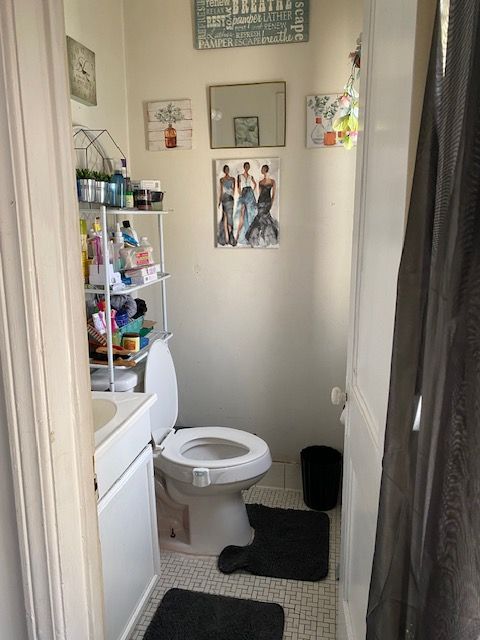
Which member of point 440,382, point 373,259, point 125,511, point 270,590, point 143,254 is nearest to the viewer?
point 440,382

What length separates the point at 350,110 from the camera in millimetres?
→ 1976

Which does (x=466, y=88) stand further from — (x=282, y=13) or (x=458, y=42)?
(x=282, y=13)

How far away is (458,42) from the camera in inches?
22.3

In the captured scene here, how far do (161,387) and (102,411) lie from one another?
20.7 inches

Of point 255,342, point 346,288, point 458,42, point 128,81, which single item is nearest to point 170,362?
point 255,342

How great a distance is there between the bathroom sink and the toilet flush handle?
480mm

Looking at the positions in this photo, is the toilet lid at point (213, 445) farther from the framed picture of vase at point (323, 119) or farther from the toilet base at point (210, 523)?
the framed picture of vase at point (323, 119)

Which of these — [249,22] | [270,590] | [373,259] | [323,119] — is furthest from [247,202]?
[270,590]

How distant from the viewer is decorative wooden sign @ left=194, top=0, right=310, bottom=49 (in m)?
2.20

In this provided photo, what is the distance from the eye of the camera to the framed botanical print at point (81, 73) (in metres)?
1.90

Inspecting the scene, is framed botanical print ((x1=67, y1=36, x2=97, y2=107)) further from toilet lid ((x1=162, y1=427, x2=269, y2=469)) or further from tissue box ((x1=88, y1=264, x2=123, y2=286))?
toilet lid ((x1=162, y1=427, x2=269, y2=469))

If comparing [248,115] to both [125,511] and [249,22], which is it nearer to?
[249,22]

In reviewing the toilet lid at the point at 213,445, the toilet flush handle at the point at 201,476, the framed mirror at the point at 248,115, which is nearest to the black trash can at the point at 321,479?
the toilet lid at the point at 213,445

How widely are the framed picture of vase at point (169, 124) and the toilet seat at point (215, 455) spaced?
4.38 feet
